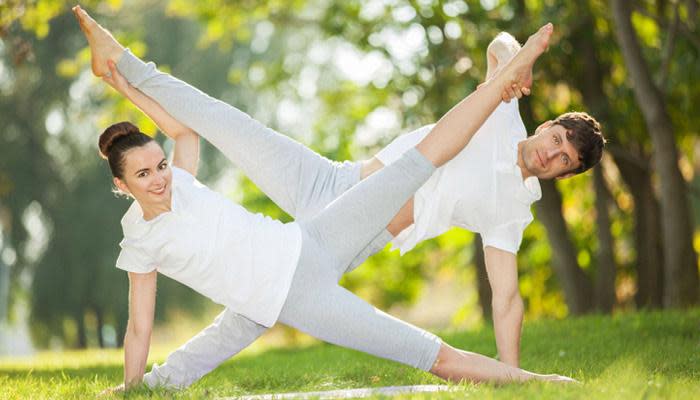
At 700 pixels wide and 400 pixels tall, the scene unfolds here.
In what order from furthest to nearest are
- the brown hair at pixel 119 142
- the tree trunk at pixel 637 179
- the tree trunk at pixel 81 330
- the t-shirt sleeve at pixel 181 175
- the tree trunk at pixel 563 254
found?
the tree trunk at pixel 81 330 → the tree trunk at pixel 637 179 → the tree trunk at pixel 563 254 → the t-shirt sleeve at pixel 181 175 → the brown hair at pixel 119 142

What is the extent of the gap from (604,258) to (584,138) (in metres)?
6.13

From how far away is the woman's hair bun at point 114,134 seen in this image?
147 inches

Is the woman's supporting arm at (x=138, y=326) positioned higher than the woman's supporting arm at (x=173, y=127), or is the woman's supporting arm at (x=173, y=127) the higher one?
the woman's supporting arm at (x=173, y=127)

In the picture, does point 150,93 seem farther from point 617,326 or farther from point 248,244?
point 617,326

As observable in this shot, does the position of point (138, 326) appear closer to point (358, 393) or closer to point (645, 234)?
point (358, 393)

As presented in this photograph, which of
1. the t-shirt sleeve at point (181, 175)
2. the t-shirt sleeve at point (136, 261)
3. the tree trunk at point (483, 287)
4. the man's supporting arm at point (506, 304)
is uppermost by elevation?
the t-shirt sleeve at point (181, 175)

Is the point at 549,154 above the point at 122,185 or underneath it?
underneath

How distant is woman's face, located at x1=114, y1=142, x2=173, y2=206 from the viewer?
11.9 feet

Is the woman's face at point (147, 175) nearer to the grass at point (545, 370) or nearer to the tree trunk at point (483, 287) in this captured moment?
the grass at point (545, 370)

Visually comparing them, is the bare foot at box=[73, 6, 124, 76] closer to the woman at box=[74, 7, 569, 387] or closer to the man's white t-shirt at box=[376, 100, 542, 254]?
the woman at box=[74, 7, 569, 387]

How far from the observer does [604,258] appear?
32.6ft

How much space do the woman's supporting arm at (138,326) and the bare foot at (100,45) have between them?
110 cm

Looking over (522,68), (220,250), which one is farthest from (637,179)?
(220,250)

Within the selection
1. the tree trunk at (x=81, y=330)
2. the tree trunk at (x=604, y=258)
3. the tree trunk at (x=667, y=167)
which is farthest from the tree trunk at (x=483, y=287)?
the tree trunk at (x=81, y=330)
